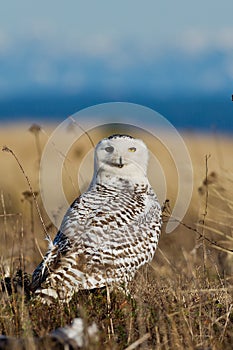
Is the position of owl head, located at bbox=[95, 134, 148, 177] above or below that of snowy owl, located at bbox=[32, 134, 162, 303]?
above

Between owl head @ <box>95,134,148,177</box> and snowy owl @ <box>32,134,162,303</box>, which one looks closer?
snowy owl @ <box>32,134,162,303</box>

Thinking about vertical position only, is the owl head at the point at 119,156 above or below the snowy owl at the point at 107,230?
above

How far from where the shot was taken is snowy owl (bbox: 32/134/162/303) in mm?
5453

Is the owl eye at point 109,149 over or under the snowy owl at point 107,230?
over

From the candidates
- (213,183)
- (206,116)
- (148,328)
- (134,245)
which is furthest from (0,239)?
(148,328)

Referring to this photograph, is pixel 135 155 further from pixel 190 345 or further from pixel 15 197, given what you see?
pixel 15 197

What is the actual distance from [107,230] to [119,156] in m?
0.91

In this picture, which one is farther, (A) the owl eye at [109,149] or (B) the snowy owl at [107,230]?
(A) the owl eye at [109,149]

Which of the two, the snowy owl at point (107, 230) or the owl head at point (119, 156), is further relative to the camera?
the owl head at point (119, 156)

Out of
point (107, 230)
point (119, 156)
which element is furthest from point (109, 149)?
point (107, 230)

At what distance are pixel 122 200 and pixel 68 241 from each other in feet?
2.34

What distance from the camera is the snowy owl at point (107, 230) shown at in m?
5.45

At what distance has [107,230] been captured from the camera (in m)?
5.78

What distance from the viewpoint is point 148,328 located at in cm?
466
